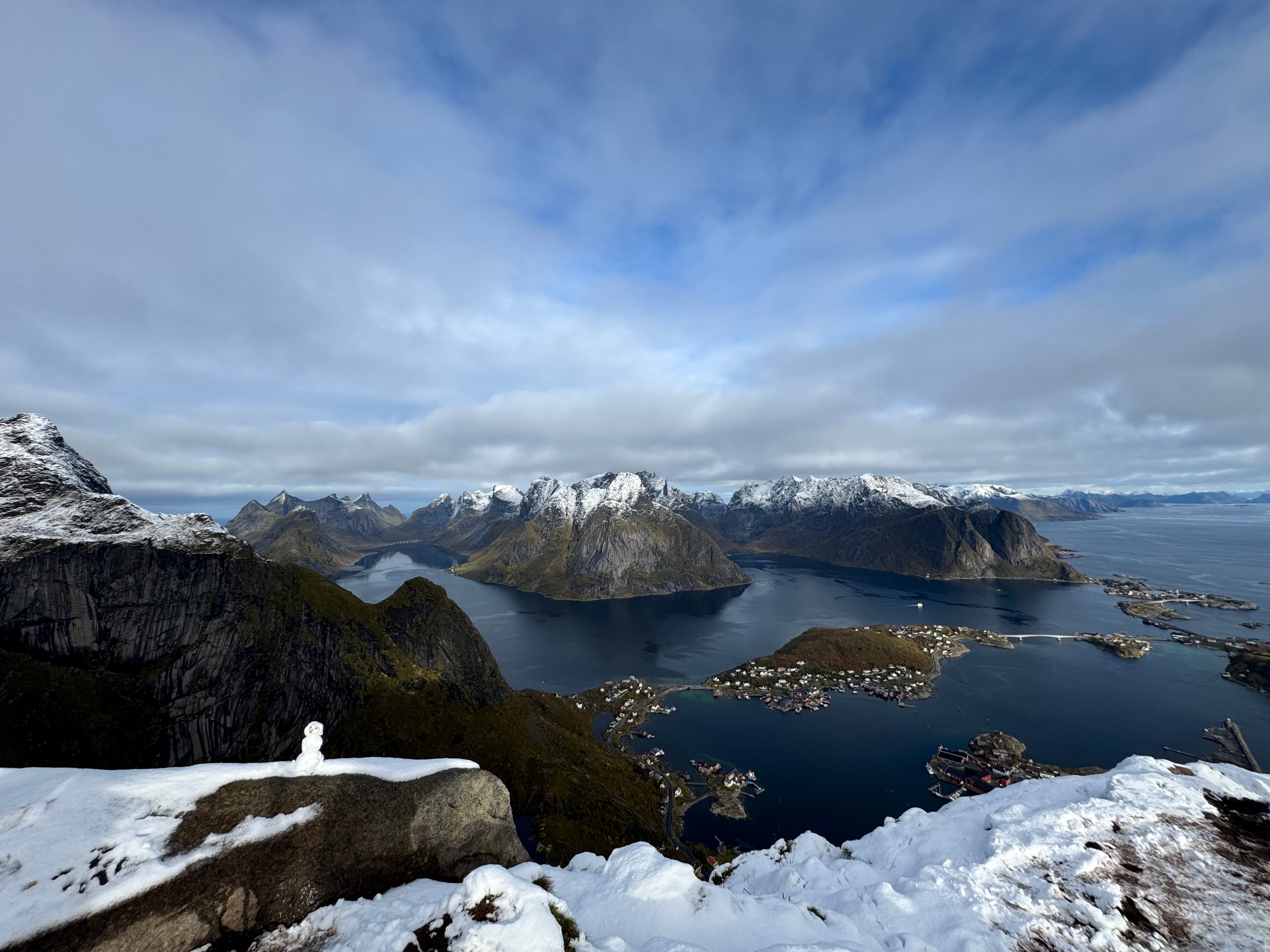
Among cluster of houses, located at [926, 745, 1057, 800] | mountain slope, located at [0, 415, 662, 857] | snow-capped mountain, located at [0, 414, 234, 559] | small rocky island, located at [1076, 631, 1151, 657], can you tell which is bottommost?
cluster of houses, located at [926, 745, 1057, 800]

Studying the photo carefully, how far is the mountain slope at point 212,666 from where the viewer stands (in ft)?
196

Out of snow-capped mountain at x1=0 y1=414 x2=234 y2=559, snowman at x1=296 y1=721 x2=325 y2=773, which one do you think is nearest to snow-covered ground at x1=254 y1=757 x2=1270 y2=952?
snowman at x1=296 y1=721 x2=325 y2=773

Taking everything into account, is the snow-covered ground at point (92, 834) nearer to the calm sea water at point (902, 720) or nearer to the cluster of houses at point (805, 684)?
the calm sea water at point (902, 720)

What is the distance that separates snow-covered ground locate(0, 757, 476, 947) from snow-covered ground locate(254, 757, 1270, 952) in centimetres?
552

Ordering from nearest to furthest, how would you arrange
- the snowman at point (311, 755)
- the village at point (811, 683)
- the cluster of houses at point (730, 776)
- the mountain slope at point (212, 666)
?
the snowman at point (311, 755), the mountain slope at point (212, 666), the cluster of houses at point (730, 776), the village at point (811, 683)

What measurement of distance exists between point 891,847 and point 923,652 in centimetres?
13859

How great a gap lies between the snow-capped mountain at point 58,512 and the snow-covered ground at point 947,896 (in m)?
80.6

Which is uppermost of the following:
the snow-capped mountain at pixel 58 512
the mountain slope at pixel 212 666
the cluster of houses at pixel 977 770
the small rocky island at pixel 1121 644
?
the snow-capped mountain at pixel 58 512

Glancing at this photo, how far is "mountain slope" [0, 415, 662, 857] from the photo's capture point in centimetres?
5984

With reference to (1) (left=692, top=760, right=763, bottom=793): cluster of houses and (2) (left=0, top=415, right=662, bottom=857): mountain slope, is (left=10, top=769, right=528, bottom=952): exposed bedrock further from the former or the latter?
(1) (left=692, top=760, right=763, bottom=793): cluster of houses

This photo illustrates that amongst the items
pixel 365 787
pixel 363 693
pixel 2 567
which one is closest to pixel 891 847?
pixel 365 787

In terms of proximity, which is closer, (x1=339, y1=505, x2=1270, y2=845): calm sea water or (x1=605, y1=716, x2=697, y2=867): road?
(x1=605, y1=716, x2=697, y2=867): road

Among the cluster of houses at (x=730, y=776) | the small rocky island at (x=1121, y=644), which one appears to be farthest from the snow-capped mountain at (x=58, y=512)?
the small rocky island at (x=1121, y=644)

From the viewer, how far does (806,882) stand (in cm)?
3359
